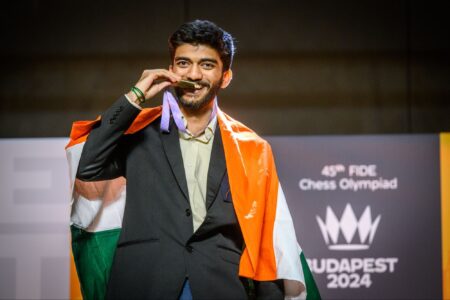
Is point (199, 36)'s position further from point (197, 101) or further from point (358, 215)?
point (358, 215)

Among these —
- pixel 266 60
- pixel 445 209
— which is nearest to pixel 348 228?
pixel 445 209

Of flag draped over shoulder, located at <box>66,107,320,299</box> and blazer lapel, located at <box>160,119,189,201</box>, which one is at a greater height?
blazer lapel, located at <box>160,119,189,201</box>

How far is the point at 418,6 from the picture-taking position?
3.14 m

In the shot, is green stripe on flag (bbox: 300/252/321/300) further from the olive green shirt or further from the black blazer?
the olive green shirt

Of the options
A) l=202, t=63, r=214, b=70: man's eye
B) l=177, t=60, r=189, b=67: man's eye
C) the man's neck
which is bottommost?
the man's neck

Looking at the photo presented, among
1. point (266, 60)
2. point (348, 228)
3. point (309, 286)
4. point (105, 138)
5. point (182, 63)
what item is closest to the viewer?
point (105, 138)

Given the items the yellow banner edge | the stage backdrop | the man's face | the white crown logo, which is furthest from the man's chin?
the yellow banner edge

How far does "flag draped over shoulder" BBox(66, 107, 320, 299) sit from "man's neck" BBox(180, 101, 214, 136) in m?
0.06

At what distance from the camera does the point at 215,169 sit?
174cm

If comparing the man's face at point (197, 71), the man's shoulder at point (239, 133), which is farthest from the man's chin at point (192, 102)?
the man's shoulder at point (239, 133)

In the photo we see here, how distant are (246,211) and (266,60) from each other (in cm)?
152

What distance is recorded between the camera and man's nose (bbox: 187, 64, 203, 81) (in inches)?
70.7

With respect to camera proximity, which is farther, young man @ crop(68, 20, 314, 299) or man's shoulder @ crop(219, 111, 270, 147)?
man's shoulder @ crop(219, 111, 270, 147)

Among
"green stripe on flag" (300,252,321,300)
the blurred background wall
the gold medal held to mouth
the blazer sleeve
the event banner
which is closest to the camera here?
the blazer sleeve
